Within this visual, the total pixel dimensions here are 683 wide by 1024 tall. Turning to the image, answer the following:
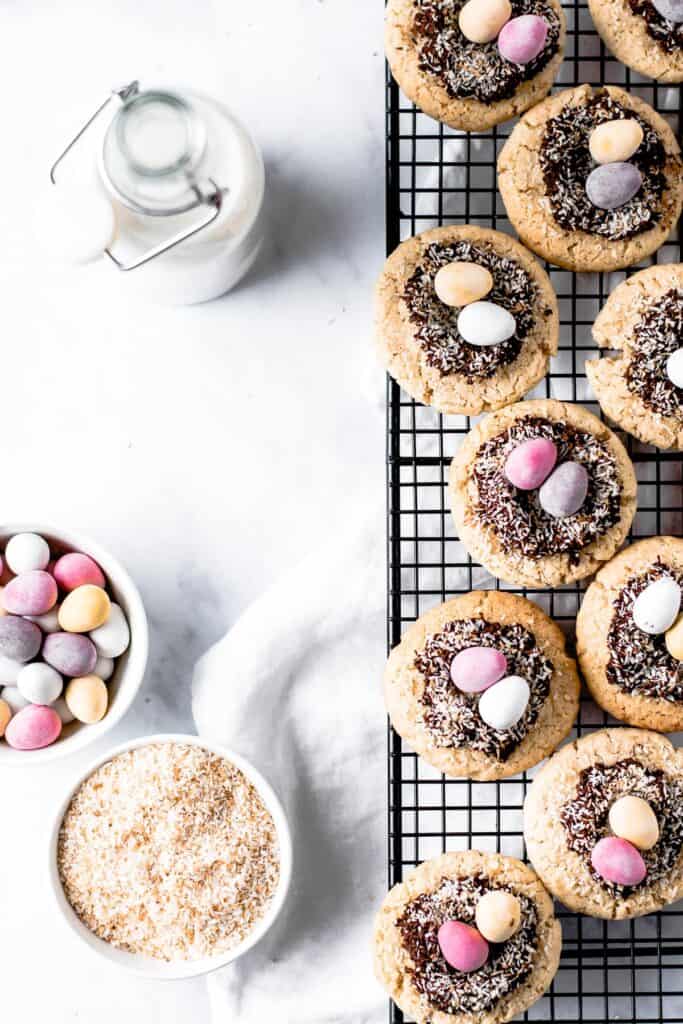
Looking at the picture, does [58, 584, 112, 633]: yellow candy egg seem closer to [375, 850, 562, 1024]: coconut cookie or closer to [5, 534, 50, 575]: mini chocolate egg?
[5, 534, 50, 575]: mini chocolate egg

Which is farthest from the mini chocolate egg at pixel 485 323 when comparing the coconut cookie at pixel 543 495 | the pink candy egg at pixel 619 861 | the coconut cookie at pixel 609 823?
the pink candy egg at pixel 619 861

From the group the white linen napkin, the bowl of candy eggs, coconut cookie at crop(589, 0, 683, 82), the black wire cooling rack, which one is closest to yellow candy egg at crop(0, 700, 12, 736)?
the bowl of candy eggs

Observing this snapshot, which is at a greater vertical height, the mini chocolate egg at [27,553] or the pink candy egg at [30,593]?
the mini chocolate egg at [27,553]

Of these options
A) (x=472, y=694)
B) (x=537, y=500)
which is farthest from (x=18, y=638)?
(x=537, y=500)

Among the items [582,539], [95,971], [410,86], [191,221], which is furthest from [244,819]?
[410,86]

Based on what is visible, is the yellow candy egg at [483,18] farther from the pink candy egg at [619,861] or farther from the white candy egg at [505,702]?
the pink candy egg at [619,861]

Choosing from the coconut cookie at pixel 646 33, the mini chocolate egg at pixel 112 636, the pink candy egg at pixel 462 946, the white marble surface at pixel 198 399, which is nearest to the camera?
the pink candy egg at pixel 462 946
